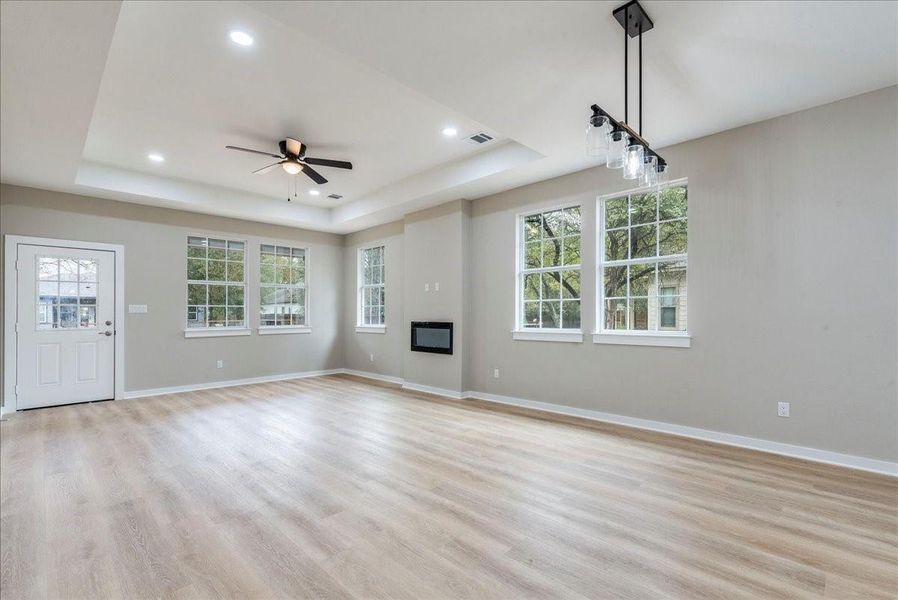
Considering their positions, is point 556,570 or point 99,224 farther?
point 99,224

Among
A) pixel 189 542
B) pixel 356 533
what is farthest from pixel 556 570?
pixel 189 542

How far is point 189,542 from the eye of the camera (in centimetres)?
213

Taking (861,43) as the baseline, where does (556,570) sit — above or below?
below

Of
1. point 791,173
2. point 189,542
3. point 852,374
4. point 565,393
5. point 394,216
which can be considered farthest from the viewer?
point 394,216

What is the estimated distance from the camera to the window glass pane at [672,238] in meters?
4.05

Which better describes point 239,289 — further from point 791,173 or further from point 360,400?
point 791,173

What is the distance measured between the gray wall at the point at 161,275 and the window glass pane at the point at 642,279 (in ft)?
18.5

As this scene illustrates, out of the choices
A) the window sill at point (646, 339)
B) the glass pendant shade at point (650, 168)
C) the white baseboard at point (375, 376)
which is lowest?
the white baseboard at point (375, 376)

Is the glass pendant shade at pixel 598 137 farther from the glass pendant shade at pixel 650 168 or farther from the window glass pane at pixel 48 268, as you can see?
the window glass pane at pixel 48 268

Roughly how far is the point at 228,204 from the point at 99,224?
157 centimetres

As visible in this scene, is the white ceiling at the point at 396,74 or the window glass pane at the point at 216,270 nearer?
the white ceiling at the point at 396,74

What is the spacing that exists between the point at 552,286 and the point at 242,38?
3.82 m

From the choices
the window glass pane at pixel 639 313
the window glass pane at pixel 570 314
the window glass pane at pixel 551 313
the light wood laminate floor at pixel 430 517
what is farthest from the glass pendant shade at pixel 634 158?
the window glass pane at pixel 551 313

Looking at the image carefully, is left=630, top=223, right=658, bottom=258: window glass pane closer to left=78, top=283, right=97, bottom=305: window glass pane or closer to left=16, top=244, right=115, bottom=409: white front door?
left=16, top=244, right=115, bottom=409: white front door
